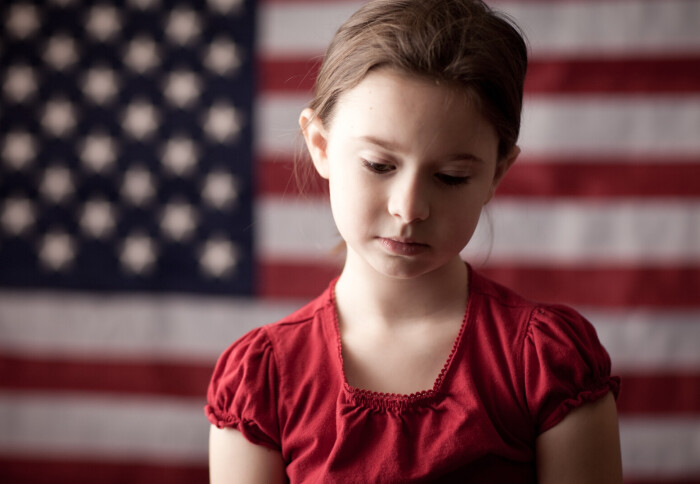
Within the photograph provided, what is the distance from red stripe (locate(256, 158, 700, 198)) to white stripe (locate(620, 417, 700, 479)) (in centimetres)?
58

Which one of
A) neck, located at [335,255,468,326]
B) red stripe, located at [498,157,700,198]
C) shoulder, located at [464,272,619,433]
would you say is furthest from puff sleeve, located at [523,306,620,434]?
red stripe, located at [498,157,700,198]

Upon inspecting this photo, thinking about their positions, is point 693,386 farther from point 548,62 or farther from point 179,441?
point 179,441

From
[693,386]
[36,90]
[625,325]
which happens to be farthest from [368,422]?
[36,90]

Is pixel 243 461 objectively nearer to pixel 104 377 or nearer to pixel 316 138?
pixel 316 138

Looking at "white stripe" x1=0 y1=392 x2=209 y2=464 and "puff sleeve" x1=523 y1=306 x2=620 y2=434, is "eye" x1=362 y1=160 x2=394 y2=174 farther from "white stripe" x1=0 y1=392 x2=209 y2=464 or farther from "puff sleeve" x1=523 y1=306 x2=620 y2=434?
"white stripe" x1=0 y1=392 x2=209 y2=464

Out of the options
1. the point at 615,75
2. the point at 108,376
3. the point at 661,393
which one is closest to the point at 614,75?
the point at 615,75

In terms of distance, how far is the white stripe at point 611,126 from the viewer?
1.73 metres

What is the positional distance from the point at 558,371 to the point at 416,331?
172mm

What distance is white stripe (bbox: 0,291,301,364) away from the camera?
74.5 inches

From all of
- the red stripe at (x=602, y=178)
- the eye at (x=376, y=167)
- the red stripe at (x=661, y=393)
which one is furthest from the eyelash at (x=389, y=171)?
the red stripe at (x=661, y=393)

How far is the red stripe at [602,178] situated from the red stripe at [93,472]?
867 millimetres

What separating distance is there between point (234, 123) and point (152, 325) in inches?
23.3

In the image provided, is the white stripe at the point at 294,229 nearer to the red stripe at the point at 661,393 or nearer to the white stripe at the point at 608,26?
the white stripe at the point at 608,26

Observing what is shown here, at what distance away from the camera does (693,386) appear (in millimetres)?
1795
